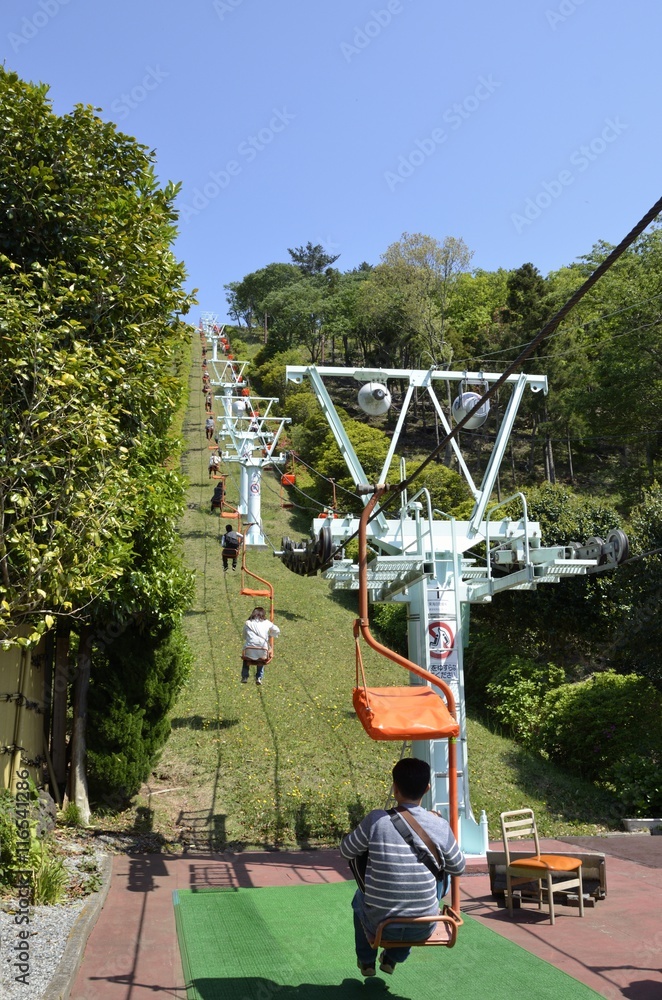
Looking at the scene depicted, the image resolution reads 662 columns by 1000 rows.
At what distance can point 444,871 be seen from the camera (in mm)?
4828

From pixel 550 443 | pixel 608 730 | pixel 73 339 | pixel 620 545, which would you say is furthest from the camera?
pixel 550 443

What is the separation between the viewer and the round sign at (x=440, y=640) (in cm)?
1022

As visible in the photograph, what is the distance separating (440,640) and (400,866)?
18.5 feet

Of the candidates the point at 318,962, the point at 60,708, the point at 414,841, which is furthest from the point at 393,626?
the point at 414,841

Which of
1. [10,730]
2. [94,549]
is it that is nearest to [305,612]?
[10,730]

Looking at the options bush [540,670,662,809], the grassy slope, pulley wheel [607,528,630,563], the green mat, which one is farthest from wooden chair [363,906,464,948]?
bush [540,670,662,809]

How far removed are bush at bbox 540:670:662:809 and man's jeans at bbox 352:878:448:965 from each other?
954 centimetres

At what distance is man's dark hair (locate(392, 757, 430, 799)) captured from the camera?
4895 millimetres

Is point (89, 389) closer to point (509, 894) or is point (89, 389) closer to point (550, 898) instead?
Result: point (509, 894)

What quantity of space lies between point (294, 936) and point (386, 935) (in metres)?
2.53

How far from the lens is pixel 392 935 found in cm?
468

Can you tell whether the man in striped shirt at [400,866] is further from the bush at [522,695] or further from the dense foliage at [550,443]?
the bush at [522,695]

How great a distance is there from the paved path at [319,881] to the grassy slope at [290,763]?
995mm

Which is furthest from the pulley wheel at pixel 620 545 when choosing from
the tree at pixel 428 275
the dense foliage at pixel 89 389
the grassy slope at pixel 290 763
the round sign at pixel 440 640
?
the tree at pixel 428 275
